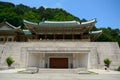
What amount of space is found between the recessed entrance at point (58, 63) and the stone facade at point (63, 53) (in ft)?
1.52

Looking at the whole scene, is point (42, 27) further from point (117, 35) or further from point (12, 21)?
point (117, 35)

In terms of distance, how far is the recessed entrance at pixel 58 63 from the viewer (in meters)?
27.2

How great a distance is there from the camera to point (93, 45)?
88.2ft

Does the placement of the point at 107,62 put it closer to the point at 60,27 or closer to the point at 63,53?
the point at 63,53

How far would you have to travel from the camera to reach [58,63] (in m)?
27.4

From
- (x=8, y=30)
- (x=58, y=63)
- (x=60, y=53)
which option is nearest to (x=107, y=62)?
(x=60, y=53)

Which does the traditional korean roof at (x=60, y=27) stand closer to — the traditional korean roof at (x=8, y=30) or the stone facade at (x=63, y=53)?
the traditional korean roof at (x=8, y=30)

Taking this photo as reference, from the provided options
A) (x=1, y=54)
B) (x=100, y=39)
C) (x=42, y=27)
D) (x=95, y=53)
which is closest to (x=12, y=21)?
(x=100, y=39)

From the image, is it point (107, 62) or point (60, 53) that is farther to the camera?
point (60, 53)

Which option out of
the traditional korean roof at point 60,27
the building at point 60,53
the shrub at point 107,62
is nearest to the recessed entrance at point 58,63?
the building at point 60,53

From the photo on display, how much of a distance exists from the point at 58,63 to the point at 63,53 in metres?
1.90

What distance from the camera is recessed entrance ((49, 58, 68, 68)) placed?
27.2 m

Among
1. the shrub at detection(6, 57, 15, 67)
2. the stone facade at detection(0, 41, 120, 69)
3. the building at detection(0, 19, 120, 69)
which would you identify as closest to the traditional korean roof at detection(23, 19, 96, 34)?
the building at detection(0, 19, 120, 69)

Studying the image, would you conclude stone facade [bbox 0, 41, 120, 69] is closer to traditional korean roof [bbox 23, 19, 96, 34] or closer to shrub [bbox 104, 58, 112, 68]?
shrub [bbox 104, 58, 112, 68]
